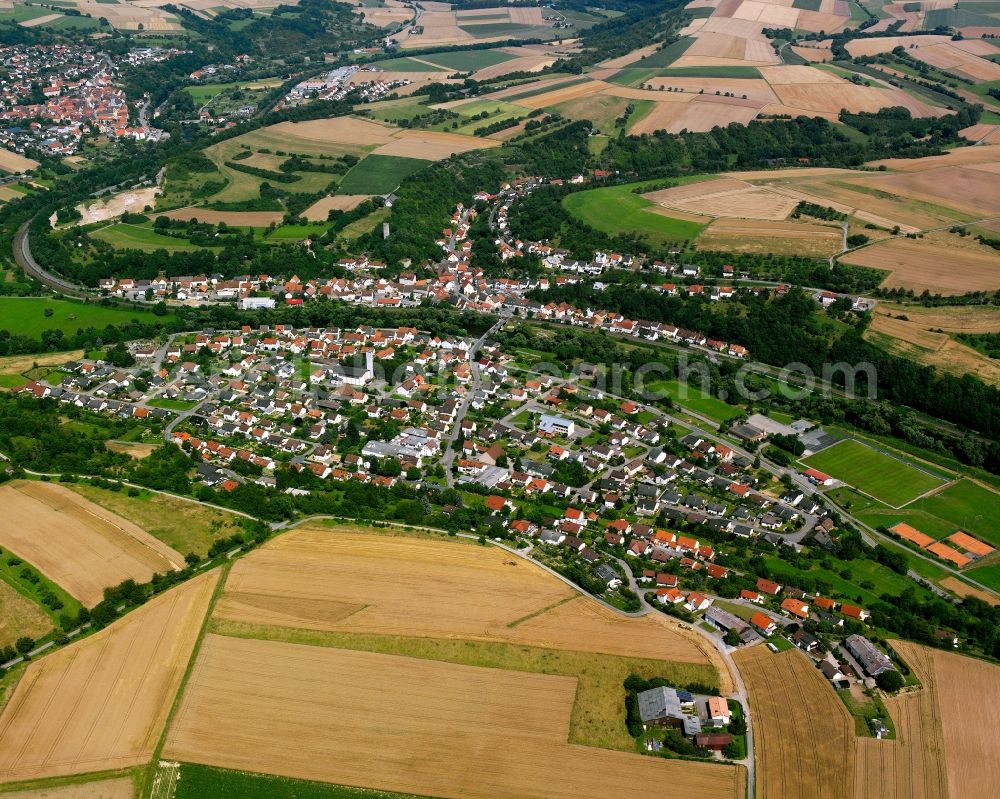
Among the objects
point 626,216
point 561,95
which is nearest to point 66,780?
point 626,216

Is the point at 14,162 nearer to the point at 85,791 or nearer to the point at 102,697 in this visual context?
the point at 102,697

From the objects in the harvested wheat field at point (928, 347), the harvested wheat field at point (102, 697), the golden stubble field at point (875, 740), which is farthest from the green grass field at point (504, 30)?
the golden stubble field at point (875, 740)

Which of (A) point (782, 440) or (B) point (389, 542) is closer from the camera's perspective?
(B) point (389, 542)

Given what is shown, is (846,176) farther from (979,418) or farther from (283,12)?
(283,12)

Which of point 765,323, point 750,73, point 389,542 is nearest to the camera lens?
point 389,542

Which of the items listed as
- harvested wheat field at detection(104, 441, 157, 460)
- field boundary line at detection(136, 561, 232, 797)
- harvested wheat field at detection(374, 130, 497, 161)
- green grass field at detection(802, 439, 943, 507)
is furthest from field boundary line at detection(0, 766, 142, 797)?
harvested wheat field at detection(374, 130, 497, 161)

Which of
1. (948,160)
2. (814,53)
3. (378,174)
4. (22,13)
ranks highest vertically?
(814,53)

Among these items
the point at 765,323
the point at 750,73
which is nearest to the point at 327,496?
the point at 765,323
